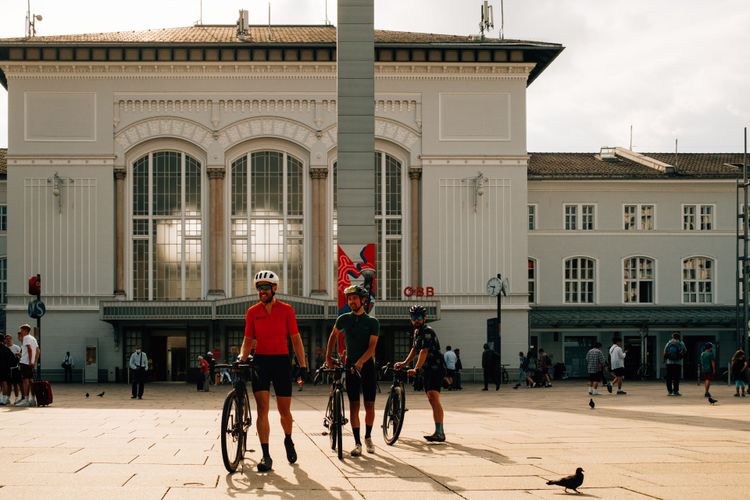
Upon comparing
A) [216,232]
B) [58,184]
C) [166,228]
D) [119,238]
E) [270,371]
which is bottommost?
[270,371]

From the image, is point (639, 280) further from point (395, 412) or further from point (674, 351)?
point (395, 412)

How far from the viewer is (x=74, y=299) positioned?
4828 cm

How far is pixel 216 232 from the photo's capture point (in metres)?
48.5

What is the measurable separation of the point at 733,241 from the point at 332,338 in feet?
157

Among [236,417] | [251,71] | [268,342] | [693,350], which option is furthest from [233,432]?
[693,350]

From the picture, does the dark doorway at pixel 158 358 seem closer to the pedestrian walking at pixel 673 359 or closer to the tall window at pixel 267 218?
the tall window at pixel 267 218

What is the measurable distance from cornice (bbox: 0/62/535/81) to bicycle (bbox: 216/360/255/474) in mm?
37881

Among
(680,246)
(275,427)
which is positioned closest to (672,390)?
(275,427)

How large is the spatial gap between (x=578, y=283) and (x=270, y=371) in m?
47.0

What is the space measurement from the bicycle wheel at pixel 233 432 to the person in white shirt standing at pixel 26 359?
48.2ft

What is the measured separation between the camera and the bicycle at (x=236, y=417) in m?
11.1

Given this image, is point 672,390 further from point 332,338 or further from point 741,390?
point 332,338

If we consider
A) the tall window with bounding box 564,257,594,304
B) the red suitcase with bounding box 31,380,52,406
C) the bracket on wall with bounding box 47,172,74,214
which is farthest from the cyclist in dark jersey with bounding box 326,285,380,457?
the tall window with bounding box 564,257,594,304

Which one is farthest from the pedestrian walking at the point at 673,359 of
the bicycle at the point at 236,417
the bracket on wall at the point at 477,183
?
the bicycle at the point at 236,417
